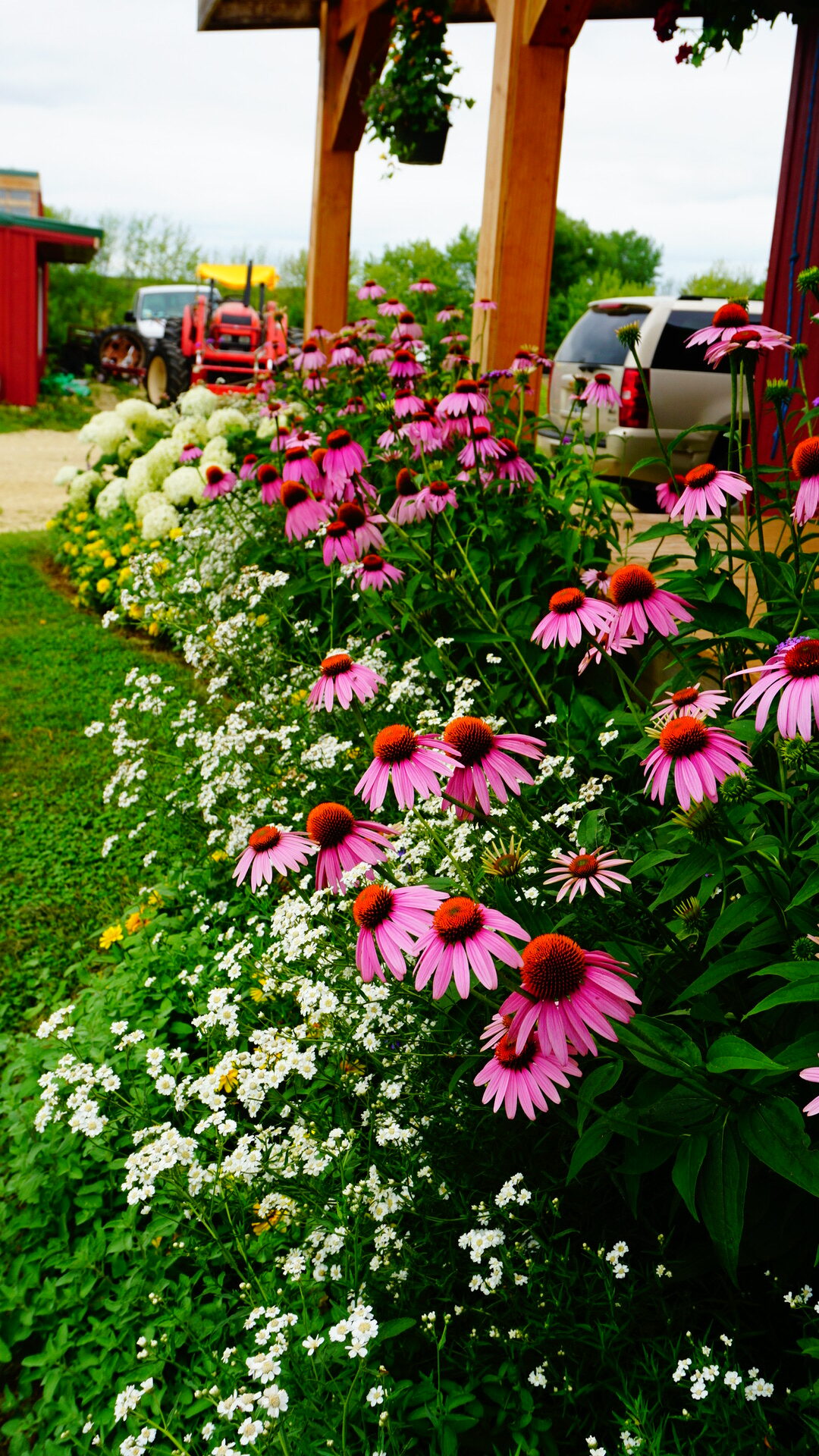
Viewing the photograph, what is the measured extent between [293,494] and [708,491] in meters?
1.25

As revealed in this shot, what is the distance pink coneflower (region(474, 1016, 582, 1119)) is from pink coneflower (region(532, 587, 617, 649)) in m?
0.65

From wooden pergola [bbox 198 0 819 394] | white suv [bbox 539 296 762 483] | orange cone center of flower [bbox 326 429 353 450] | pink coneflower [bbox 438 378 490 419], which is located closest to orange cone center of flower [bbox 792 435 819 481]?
orange cone center of flower [bbox 326 429 353 450]

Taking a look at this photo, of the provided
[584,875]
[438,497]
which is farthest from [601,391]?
Answer: [584,875]

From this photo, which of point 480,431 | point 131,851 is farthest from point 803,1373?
point 131,851

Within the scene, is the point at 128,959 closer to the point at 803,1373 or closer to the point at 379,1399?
the point at 379,1399

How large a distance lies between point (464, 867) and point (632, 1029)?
498 mm

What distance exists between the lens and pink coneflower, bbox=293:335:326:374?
5.15 metres

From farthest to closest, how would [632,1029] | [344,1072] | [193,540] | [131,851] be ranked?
1. [193,540]
2. [131,851]
3. [344,1072]
4. [632,1029]

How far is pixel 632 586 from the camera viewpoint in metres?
1.64

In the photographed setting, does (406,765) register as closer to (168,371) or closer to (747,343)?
(747,343)

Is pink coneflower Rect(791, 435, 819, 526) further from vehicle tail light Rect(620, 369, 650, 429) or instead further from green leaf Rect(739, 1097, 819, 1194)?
vehicle tail light Rect(620, 369, 650, 429)

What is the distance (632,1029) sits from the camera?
1.33 meters

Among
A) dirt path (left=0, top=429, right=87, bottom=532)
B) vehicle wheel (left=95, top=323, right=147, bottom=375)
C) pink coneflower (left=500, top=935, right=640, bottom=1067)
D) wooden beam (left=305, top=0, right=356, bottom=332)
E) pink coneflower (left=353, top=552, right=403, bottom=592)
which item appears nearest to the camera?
pink coneflower (left=500, top=935, right=640, bottom=1067)

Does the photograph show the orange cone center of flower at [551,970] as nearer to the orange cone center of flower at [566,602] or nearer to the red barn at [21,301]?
the orange cone center of flower at [566,602]
